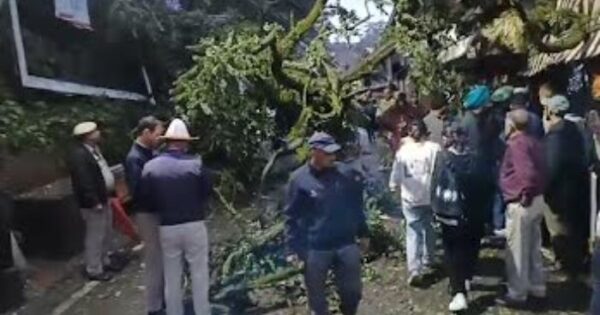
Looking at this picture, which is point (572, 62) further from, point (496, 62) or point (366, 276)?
point (496, 62)

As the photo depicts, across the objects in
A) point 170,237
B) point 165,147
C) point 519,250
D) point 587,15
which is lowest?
point 519,250

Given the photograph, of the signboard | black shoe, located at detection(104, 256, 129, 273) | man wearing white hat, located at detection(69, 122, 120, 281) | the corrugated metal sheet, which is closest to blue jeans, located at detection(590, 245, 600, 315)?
the corrugated metal sheet

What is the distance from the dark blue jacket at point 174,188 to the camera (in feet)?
25.7

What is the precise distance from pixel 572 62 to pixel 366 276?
3085 millimetres

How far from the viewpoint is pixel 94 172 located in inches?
418

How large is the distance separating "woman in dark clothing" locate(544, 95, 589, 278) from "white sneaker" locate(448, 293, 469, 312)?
144 cm

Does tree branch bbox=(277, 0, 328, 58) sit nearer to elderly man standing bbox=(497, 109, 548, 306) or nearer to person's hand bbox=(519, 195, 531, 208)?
elderly man standing bbox=(497, 109, 548, 306)

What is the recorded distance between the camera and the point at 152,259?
27.3ft

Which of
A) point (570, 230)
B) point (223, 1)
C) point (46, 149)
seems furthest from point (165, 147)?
point (223, 1)

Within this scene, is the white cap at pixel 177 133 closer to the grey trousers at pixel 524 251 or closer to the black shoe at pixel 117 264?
the grey trousers at pixel 524 251

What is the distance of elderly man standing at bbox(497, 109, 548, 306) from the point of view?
8.08 m

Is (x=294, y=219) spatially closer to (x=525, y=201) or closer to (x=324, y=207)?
(x=324, y=207)

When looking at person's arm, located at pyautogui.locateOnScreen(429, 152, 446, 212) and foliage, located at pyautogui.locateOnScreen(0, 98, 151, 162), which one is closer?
person's arm, located at pyautogui.locateOnScreen(429, 152, 446, 212)

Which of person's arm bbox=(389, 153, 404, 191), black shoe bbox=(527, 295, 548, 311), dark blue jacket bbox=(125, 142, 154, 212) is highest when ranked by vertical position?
dark blue jacket bbox=(125, 142, 154, 212)
